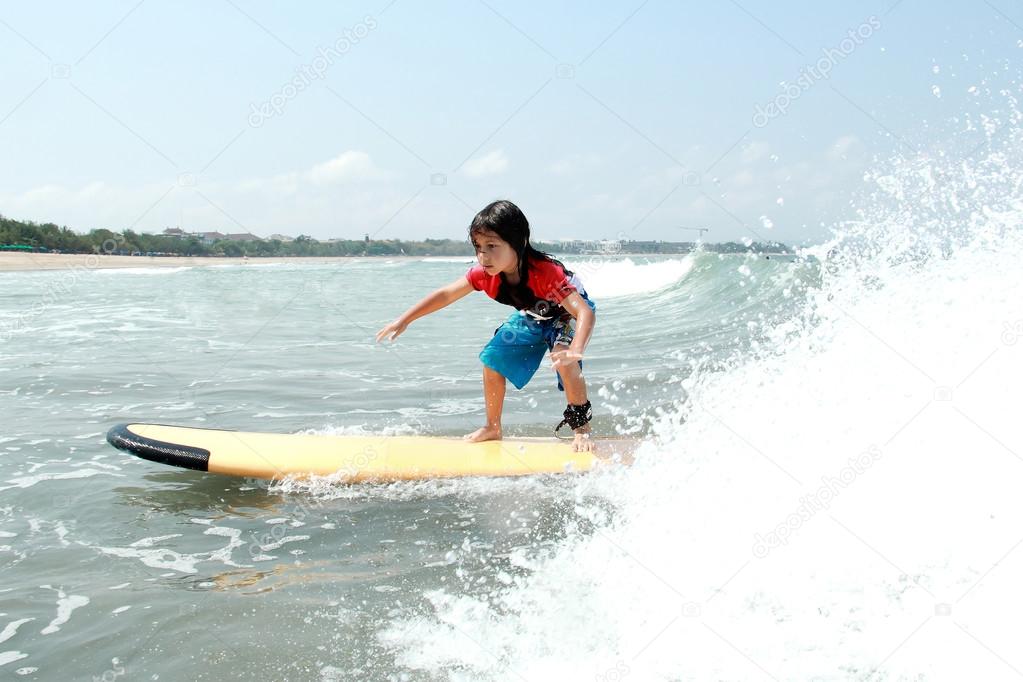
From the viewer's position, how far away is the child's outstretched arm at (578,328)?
13.4 ft

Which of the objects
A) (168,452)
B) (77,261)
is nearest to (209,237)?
(77,261)

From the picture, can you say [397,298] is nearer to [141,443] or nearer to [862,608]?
[141,443]

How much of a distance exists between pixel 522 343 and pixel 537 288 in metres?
0.42

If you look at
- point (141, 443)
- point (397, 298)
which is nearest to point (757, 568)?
point (141, 443)

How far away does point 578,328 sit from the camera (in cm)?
435

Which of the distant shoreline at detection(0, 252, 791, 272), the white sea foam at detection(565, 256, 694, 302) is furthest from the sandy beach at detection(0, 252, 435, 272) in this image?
the white sea foam at detection(565, 256, 694, 302)

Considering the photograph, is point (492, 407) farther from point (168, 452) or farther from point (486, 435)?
point (168, 452)

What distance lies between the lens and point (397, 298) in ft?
75.2

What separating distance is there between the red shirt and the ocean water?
930 mm

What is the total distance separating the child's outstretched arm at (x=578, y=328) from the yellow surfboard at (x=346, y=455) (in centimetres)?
70

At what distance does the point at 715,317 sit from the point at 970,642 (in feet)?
37.9

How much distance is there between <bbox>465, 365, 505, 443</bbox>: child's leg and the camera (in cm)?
500

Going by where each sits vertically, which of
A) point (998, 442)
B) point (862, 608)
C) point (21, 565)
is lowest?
point (21, 565)

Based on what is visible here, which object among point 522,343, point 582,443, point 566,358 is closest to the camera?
point 566,358
